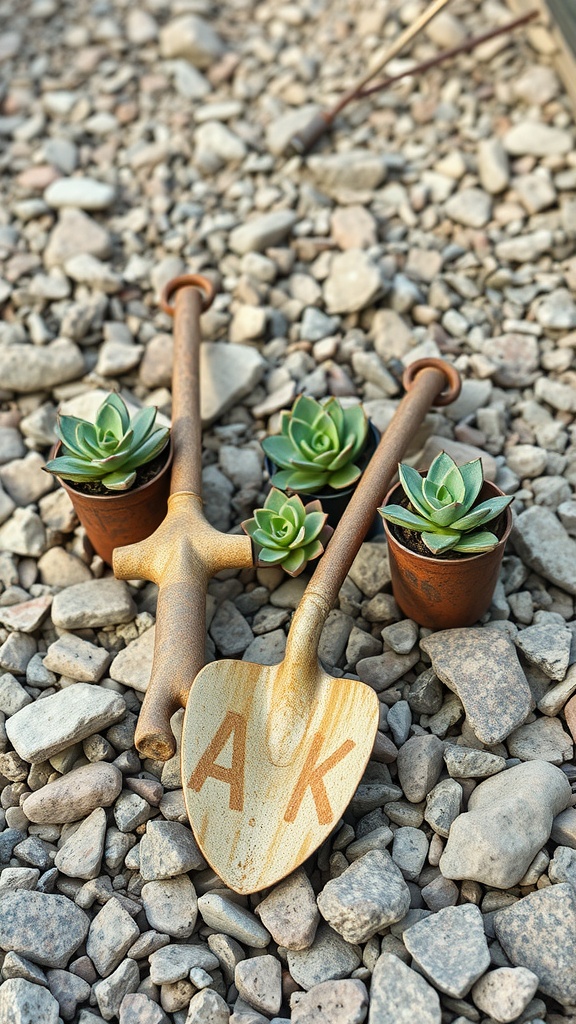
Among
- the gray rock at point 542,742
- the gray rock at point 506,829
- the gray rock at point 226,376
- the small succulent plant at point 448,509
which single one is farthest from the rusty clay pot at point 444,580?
the gray rock at point 226,376

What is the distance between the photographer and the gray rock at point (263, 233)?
328 centimetres

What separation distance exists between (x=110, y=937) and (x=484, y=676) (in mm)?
988

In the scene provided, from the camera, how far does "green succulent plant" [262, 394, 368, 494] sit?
2332mm

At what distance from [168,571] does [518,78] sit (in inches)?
108

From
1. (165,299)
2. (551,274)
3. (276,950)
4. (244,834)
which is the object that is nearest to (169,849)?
(244,834)

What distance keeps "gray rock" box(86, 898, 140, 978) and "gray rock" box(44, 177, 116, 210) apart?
8.73ft

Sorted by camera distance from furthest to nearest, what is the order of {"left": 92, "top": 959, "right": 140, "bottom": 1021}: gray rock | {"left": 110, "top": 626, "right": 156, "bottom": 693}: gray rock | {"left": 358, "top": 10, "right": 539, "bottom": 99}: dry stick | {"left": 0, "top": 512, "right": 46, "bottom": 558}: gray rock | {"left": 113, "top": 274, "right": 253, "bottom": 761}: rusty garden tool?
{"left": 358, "top": 10, "right": 539, "bottom": 99}: dry stick < {"left": 0, "top": 512, "right": 46, "bottom": 558}: gray rock < {"left": 110, "top": 626, "right": 156, "bottom": 693}: gray rock < {"left": 113, "top": 274, "right": 253, "bottom": 761}: rusty garden tool < {"left": 92, "top": 959, "right": 140, "bottom": 1021}: gray rock

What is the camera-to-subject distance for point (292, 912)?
1782mm

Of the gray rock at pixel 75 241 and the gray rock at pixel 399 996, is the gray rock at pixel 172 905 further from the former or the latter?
the gray rock at pixel 75 241

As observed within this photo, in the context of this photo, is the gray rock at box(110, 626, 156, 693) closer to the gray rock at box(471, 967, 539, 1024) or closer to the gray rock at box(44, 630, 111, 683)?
the gray rock at box(44, 630, 111, 683)

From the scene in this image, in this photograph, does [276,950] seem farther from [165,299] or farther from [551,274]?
[551,274]

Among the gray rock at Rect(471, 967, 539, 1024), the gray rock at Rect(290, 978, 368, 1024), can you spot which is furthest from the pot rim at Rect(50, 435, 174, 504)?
the gray rock at Rect(471, 967, 539, 1024)

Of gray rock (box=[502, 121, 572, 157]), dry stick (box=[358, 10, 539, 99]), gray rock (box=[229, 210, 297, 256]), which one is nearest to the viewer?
gray rock (box=[229, 210, 297, 256])

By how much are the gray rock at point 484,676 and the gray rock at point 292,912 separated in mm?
514
